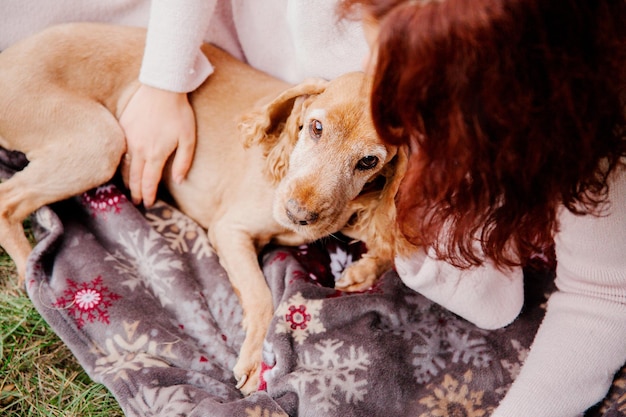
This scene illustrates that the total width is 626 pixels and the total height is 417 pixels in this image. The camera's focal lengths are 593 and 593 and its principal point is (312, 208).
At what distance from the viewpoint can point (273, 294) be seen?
229cm

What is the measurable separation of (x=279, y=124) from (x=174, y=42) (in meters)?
0.50

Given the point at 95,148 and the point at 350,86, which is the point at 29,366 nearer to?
the point at 95,148

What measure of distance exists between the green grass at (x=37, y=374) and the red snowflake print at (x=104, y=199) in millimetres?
442

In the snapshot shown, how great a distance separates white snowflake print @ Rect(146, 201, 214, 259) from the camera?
245 cm

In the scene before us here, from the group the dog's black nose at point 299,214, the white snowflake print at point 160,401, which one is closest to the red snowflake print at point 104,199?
the white snowflake print at point 160,401

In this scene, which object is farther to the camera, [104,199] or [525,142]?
[104,199]

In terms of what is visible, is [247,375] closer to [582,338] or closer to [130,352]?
[130,352]

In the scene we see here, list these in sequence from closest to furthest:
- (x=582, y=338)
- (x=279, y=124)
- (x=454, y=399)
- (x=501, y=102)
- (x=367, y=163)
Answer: (x=501, y=102), (x=582, y=338), (x=367, y=163), (x=454, y=399), (x=279, y=124)

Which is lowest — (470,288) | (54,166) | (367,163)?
(54,166)

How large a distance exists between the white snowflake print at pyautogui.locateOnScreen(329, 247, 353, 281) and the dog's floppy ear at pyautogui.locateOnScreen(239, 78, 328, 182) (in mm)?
515

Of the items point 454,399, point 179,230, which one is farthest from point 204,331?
point 454,399

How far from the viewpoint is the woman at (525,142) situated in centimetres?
119

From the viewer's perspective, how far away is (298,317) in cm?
212

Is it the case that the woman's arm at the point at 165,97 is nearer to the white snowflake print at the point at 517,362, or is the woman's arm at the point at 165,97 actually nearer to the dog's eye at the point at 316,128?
the dog's eye at the point at 316,128
